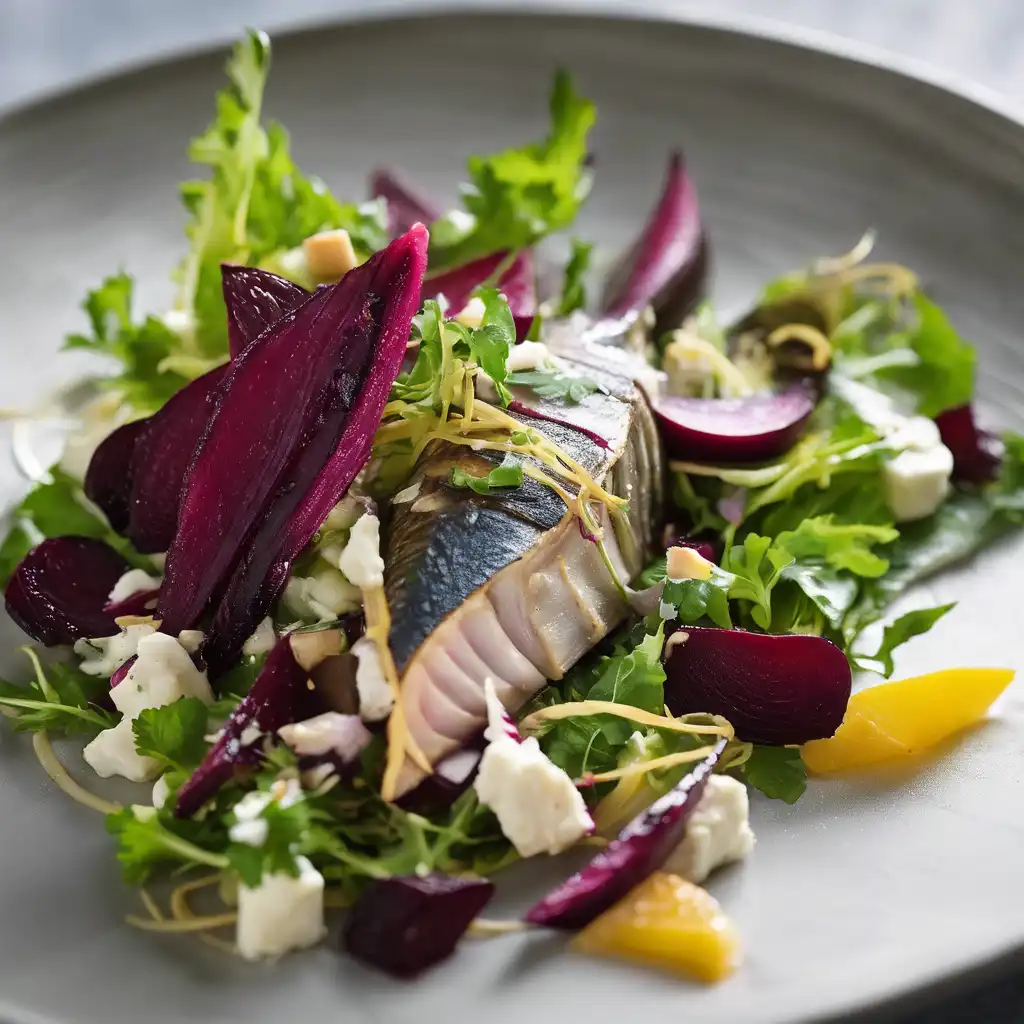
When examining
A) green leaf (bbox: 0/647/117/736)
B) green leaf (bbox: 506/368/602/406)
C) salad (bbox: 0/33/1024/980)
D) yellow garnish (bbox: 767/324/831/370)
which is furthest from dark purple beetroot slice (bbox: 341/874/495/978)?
yellow garnish (bbox: 767/324/831/370)

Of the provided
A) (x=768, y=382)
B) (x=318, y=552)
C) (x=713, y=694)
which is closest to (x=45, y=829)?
(x=318, y=552)

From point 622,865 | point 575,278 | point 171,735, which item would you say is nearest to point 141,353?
point 575,278

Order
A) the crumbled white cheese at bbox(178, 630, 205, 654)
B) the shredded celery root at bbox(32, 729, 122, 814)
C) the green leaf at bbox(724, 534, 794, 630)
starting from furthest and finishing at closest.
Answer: the green leaf at bbox(724, 534, 794, 630) → the crumbled white cheese at bbox(178, 630, 205, 654) → the shredded celery root at bbox(32, 729, 122, 814)

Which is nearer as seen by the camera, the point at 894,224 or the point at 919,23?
the point at 894,224

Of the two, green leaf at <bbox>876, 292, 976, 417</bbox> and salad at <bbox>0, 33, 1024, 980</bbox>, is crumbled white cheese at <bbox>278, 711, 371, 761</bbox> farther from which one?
green leaf at <bbox>876, 292, 976, 417</bbox>

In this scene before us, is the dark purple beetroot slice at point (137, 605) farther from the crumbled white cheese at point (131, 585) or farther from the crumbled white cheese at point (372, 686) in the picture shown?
the crumbled white cheese at point (372, 686)

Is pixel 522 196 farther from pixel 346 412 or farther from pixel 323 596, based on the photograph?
pixel 323 596

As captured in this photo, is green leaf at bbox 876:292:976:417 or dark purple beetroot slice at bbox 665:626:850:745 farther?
green leaf at bbox 876:292:976:417

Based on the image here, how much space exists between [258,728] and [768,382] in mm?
1737

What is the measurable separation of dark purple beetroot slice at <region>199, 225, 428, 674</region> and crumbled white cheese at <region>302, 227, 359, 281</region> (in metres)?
0.43

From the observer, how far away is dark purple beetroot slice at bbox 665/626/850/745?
2.41 m

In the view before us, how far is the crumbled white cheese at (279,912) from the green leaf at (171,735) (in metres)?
0.33

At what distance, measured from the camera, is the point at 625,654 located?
2.57m

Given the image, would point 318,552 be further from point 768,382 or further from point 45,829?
point 768,382
